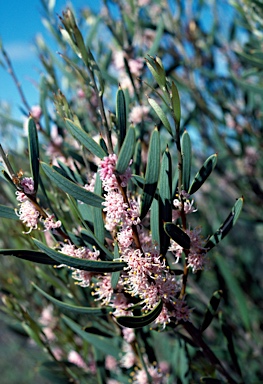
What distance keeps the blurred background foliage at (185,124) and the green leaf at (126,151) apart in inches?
7.4

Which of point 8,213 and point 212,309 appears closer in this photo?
point 8,213

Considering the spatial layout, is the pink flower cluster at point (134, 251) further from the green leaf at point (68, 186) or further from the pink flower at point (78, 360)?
the pink flower at point (78, 360)

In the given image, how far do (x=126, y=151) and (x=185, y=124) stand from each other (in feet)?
2.42

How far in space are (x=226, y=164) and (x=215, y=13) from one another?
725 millimetres

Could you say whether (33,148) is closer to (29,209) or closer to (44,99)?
(29,209)

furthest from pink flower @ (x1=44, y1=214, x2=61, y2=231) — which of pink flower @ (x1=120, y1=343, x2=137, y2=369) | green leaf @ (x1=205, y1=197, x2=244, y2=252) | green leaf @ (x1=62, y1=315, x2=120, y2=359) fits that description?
pink flower @ (x1=120, y1=343, x2=137, y2=369)

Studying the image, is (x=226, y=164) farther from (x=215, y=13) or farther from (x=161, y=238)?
(x=161, y=238)

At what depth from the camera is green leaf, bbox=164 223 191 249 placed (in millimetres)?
485

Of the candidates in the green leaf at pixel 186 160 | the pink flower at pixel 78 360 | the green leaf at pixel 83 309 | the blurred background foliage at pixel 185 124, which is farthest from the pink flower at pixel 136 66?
the pink flower at pixel 78 360

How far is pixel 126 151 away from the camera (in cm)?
48

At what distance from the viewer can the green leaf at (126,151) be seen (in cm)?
47

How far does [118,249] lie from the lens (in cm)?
53

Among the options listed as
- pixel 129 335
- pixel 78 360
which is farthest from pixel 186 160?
pixel 78 360

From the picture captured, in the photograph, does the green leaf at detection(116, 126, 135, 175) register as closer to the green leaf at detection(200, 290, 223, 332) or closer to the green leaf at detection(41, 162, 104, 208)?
the green leaf at detection(41, 162, 104, 208)
